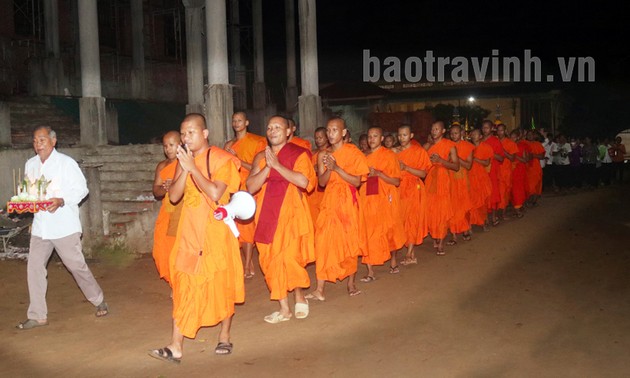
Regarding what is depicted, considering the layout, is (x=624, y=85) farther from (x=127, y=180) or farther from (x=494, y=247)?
(x=127, y=180)

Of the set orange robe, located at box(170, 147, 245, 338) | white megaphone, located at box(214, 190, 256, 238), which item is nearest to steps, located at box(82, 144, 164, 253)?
orange robe, located at box(170, 147, 245, 338)

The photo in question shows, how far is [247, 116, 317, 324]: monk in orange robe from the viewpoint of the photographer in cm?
656

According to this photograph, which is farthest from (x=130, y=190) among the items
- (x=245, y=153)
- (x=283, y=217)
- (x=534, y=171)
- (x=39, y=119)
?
(x=534, y=171)

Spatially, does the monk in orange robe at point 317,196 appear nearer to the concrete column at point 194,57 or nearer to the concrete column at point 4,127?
the concrete column at point 194,57

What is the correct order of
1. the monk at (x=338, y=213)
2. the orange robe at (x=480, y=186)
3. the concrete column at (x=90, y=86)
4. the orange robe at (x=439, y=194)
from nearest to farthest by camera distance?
the monk at (x=338, y=213)
the orange robe at (x=439, y=194)
the orange robe at (x=480, y=186)
the concrete column at (x=90, y=86)

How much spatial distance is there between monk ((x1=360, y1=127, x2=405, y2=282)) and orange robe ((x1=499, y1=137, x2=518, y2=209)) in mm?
5503

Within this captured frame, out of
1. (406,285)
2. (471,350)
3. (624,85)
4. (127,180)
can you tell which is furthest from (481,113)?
(471,350)

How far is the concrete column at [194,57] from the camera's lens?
16.4 metres

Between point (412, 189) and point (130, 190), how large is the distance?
5.31 meters

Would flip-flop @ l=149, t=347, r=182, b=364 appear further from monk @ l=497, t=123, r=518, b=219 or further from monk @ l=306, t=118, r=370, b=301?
monk @ l=497, t=123, r=518, b=219

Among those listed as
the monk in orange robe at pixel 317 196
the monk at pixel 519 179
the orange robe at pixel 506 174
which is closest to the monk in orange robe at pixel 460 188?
the monk in orange robe at pixel 317 196

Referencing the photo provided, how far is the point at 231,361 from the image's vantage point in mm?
5613

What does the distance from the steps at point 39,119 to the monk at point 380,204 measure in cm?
925

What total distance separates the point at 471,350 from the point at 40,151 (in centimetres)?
458
